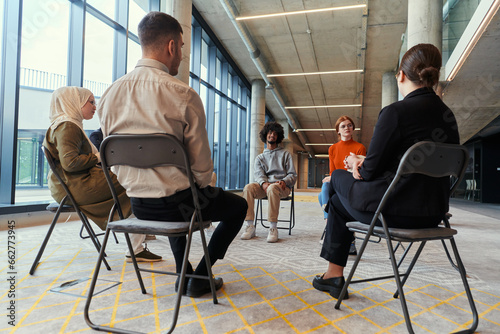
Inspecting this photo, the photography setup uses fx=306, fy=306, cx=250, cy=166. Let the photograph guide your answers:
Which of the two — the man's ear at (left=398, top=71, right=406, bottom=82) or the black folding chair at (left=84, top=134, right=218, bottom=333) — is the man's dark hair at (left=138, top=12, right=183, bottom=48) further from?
the man's ear at (left=398, top=71, right=406, bottom=82)

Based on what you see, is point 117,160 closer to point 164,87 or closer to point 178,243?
point 164,87

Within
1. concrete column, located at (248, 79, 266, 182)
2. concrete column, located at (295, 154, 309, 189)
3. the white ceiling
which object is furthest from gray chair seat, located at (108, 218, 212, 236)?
concrete column, located at (295, 154, 309, 189)

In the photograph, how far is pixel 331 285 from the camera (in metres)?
1.71

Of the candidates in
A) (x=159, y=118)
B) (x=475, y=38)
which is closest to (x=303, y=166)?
(x=475, y=38)

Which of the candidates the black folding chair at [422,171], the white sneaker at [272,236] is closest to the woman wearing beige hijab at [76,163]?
the white sneaker at [272,236]

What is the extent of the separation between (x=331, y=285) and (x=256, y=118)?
1093 centimetres

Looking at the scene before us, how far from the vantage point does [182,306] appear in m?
1.52

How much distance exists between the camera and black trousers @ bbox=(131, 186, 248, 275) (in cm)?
142

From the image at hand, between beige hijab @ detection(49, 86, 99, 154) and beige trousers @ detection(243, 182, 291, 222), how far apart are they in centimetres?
167

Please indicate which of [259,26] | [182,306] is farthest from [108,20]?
[182,306]

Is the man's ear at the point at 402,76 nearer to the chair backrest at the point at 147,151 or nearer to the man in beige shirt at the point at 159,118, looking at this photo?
the man in beige shirt at the point at 159,118

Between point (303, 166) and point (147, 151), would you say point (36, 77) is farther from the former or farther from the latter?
point (303, 166)

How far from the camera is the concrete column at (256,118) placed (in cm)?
1218

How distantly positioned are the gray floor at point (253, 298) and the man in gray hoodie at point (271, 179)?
2.22 ft
